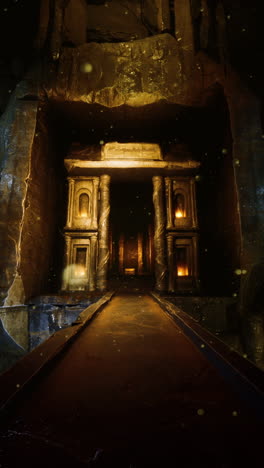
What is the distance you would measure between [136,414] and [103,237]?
7009 mm

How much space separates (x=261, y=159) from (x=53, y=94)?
614 centimetres

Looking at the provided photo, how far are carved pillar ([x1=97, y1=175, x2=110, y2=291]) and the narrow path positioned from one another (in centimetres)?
566

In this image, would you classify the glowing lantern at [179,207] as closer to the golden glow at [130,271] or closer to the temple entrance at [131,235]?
the temple entrance at [131,235]

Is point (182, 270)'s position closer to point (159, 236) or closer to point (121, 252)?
point (159, 236)

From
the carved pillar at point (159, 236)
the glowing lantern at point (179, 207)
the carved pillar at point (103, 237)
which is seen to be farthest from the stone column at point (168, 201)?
the carved pillar at point (103, 237)

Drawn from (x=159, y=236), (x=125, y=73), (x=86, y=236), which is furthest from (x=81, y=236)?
(x=125, y=73)

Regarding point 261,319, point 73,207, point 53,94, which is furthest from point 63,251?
point 261,319

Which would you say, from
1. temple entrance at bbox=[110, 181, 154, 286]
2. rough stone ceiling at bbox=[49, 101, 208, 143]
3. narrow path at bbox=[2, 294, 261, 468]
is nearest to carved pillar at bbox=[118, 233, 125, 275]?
temple entrance at bbox=[110, 181, 154, 286]

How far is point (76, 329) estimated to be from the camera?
2.67 meters

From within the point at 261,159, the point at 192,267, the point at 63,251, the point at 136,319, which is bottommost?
the point at 136,319

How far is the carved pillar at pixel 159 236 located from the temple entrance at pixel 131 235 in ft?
19.5

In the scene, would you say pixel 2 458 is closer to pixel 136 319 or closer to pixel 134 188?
pixel 136 319

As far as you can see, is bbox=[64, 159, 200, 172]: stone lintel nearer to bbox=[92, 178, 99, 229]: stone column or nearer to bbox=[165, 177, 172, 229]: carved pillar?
bbox=[165, 177, 172, 229]: carved pillar

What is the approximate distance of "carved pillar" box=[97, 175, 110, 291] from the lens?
25.3 feet
